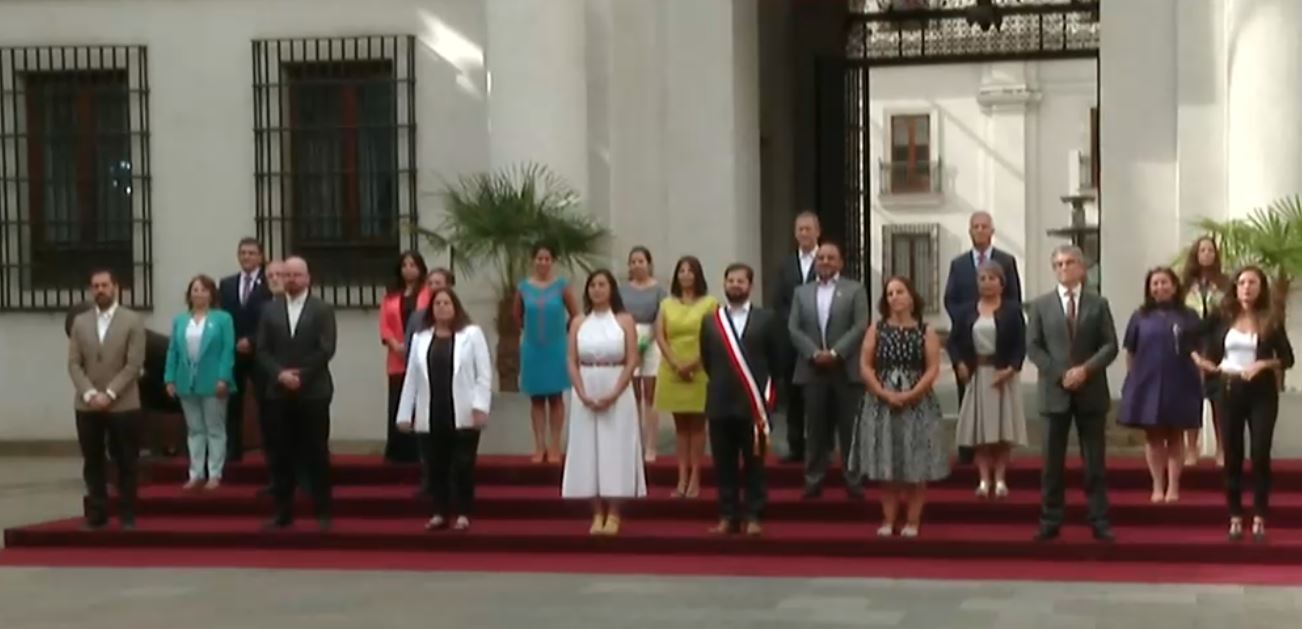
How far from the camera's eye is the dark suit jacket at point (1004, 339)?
48.8ft

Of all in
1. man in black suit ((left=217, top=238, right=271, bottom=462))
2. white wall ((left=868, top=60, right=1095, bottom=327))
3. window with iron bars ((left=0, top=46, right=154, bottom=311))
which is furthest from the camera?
white wall ((left=868, top=60, right=1095, bottom=327))

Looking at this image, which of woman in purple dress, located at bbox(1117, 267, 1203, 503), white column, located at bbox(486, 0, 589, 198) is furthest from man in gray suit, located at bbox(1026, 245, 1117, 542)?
white column, located at bbox(486, 0, 589, 198)

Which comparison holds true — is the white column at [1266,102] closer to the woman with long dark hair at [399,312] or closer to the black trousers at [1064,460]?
the black trousers at [1064,460]

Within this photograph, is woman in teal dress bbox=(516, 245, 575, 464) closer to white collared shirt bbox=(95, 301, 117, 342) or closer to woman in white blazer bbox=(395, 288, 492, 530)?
woman in white blazer bbox=(395, 288, 492, 530)

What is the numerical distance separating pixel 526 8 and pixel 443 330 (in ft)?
14.3

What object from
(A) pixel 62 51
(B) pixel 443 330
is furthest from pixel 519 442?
(A) pixel 62 51

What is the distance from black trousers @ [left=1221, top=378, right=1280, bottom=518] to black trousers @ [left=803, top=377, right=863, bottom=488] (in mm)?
2402

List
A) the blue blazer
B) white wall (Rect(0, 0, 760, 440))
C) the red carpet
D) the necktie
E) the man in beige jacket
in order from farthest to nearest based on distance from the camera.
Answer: white wall (Rect(0, 0, 760, 440)), the blue blazer, the man in beige jacket, the necktie, the red carpet

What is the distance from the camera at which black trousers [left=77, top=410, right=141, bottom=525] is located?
50.8 feet

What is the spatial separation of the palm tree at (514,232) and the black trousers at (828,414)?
10.2 ft

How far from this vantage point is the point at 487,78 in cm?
1928

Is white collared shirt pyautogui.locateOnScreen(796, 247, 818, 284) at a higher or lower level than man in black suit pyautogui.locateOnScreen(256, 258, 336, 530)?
higher

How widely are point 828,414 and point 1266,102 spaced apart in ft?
15.1

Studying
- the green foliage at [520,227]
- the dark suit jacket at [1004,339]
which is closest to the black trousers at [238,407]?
the green foliage at [520,227]
